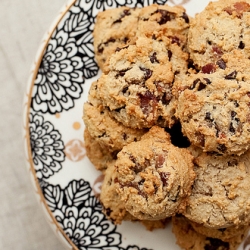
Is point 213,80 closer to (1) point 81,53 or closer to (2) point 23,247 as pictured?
(1) point 81,53

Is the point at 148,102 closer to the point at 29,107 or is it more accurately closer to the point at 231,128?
the point at 231,128

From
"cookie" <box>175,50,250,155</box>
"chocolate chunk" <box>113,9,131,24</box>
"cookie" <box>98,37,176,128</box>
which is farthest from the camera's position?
"chocolate chunk" <box>113,9,131,24</box>

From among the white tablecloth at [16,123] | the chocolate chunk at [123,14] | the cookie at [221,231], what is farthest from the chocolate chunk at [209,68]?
the white tablecloth at [16,123]

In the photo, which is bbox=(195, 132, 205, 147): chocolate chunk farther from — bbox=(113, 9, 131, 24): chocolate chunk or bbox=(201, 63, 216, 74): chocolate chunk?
bbox=(113, 9, 131, 24): chocolate chunk

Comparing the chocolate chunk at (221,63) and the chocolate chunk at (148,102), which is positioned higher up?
the chocolate chunk at (221,63)

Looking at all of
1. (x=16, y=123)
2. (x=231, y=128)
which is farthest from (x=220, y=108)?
(x=16, y=123)

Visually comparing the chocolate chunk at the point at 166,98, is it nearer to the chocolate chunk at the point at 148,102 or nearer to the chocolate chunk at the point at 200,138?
the chocolate chunk at the point at 148,102

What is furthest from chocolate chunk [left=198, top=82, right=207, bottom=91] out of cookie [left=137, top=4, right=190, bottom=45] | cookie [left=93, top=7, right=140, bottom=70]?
cookie [left=93, top=7, right=140, bottom=70]
